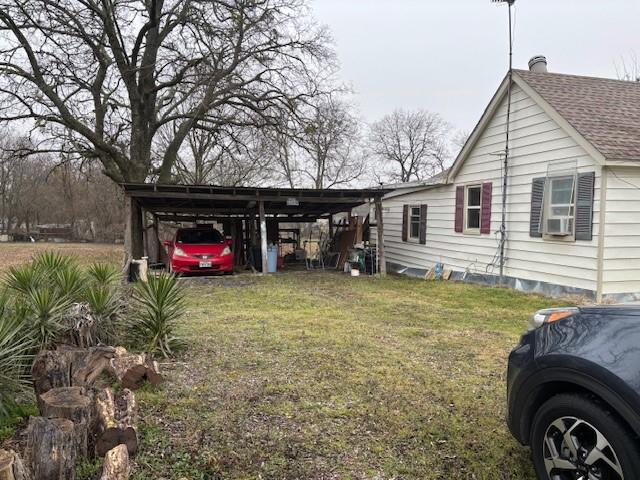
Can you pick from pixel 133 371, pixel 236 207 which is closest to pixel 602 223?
pixel 133 371

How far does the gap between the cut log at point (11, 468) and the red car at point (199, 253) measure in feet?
34.2

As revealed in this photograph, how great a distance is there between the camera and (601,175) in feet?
25.3

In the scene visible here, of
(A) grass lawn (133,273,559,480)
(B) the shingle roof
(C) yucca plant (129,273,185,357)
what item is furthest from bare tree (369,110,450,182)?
(C) yucca plant (129,273,185,357)

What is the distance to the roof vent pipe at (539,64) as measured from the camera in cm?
1088

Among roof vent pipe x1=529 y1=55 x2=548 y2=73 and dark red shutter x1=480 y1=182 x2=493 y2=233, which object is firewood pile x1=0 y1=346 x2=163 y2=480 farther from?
roof vent pipe x1=529 y1=55 x2=548 y2=73

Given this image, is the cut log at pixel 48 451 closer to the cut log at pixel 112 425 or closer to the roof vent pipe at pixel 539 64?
the cut log at pixel 112 425

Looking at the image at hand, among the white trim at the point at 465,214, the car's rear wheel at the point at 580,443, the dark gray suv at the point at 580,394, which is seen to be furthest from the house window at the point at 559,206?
the car's rear wheel at the point at 580,443

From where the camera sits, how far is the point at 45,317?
4.06m

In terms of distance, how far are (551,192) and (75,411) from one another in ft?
29.1

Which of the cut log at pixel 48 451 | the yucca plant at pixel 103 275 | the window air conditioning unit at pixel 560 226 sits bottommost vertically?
the cut log at pixel 48 451

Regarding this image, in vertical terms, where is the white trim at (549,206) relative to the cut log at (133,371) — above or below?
above

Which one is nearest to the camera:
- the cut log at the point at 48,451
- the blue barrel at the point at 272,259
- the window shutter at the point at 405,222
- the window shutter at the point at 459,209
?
the cut log at the point at 48,451

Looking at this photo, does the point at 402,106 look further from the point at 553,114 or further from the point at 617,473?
the point at 617,473

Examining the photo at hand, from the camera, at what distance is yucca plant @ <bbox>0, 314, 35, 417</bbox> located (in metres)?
3.19
